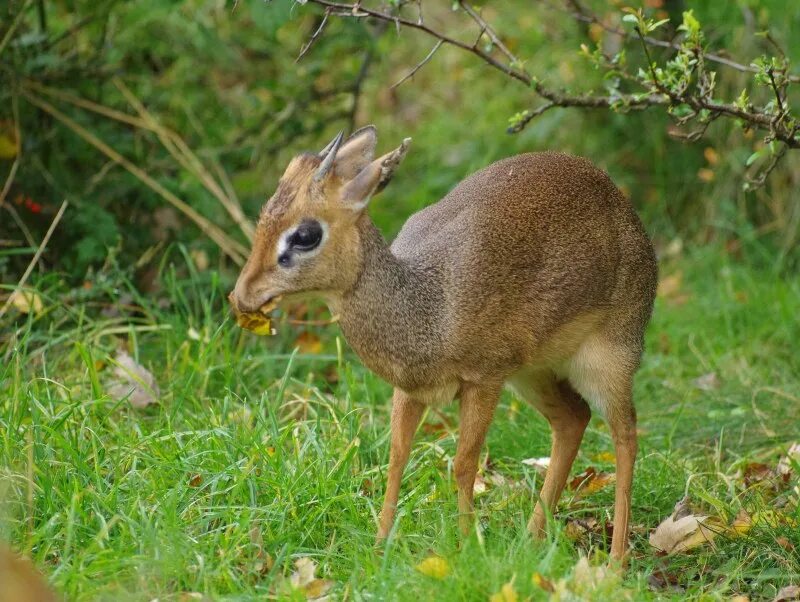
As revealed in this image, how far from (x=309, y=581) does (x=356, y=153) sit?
3.93 ft

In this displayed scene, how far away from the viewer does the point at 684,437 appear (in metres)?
4.88

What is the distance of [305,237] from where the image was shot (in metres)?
3.29

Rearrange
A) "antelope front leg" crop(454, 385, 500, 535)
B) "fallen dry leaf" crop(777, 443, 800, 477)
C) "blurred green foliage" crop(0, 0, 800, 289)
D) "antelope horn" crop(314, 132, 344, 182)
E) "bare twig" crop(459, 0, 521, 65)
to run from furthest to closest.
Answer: "blurred green foliage" crop(0, 0, 800, 289), "fallen dry leaf" crop(777, 443, 800, 477), "bare twig" crop(459, 0, 521, 65), "antelope front leg" crop(454, 385, 500, 535), "antelope horn" crop(314, 132, 344, 182)

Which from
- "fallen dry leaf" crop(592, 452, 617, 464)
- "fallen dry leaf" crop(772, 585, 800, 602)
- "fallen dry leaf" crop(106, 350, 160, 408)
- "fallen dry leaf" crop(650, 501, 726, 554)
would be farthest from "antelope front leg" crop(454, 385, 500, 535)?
Answer: "fallen dry leaf" crop(106, 350, 160, 408)

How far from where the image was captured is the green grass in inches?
126

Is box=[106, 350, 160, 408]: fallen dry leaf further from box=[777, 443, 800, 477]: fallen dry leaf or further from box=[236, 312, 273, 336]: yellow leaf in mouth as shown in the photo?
box=[777, 443, 800, 477]: fallen dry leaf

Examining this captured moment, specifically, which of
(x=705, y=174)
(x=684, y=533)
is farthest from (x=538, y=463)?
(x=705, y=174)

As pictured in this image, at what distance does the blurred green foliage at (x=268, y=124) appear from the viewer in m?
5.73

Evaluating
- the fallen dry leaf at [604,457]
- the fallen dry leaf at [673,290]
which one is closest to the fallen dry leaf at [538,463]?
the fallen dry leaf at [604,457]

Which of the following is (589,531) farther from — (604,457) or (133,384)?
(133,384)

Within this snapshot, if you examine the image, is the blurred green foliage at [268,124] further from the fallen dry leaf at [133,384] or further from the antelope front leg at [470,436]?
the antelope front leg at [470,436]

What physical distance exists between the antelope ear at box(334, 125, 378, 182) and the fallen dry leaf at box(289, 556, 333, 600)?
1086 millimetres

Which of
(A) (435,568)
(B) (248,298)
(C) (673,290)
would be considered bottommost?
(C) (673,290)

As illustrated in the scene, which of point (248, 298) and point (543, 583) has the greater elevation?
point (248, 298)
